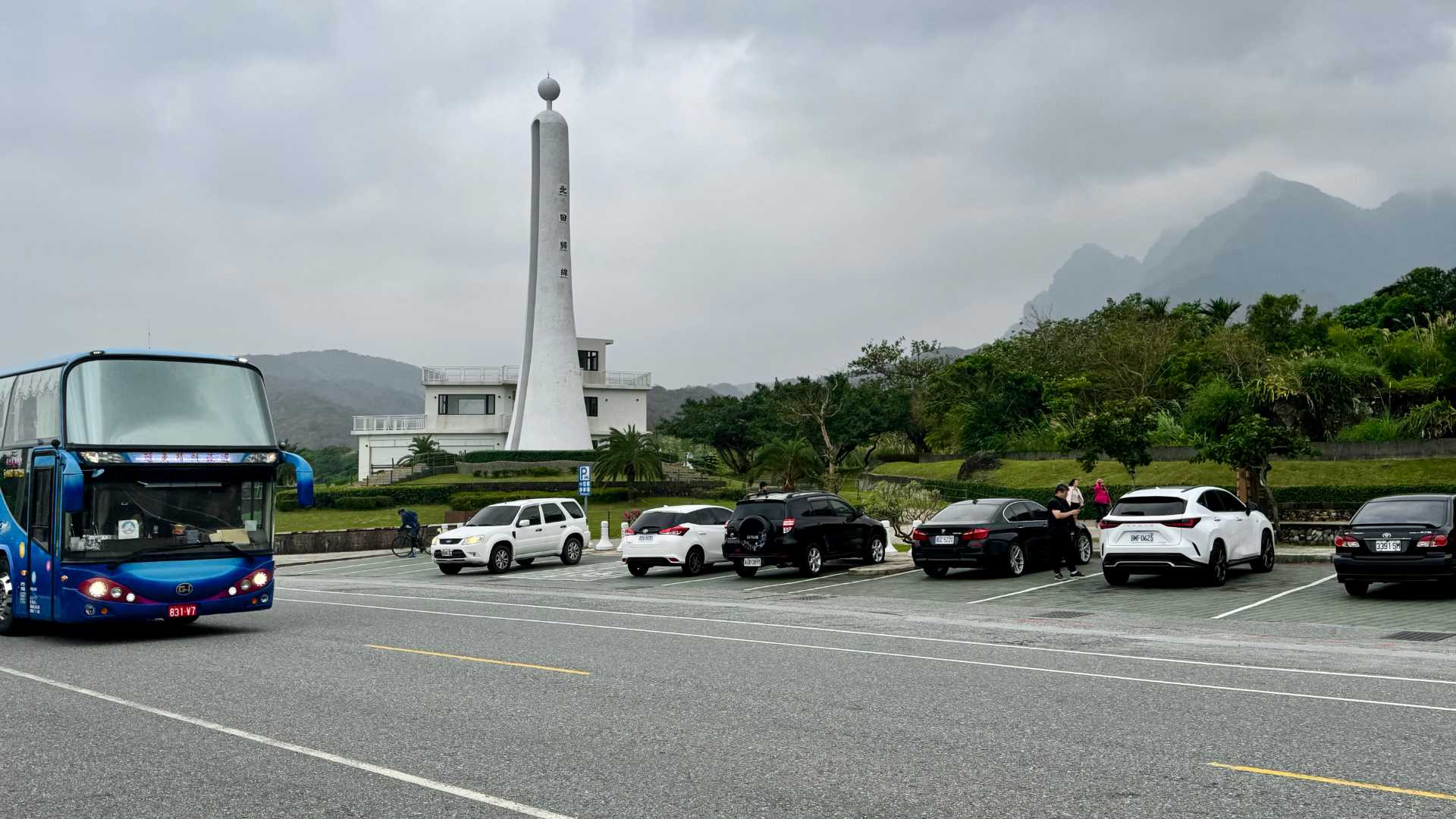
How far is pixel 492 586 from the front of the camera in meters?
25.6

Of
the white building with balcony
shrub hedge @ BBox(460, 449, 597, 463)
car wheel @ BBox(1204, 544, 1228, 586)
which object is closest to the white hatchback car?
car wheel @ BBox(1204, 544, 1228, 586)

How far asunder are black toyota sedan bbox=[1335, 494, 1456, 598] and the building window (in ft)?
218

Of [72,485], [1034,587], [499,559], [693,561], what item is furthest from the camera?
[499,559]

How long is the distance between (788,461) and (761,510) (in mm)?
28099

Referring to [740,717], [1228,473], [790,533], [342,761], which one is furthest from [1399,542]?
[1228,473]

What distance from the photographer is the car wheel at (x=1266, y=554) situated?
22031 millimetres

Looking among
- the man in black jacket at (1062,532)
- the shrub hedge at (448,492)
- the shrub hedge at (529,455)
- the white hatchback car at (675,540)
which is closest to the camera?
the man in black jacket at (1062,532)

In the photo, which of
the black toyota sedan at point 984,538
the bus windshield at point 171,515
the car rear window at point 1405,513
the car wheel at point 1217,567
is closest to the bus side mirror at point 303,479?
the bus windshield at point 171,515

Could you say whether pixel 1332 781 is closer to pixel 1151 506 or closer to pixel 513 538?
pixel 1151 506

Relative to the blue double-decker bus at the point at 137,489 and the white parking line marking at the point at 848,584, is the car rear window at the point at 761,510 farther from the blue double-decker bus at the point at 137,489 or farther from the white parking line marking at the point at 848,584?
the blue double-decker bus at the point at 137,489

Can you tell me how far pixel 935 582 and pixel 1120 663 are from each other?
36.2ft

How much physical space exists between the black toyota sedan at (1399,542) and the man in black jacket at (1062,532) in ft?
16.7

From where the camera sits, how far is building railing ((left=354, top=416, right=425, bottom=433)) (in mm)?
77188

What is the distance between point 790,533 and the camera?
944 inches
